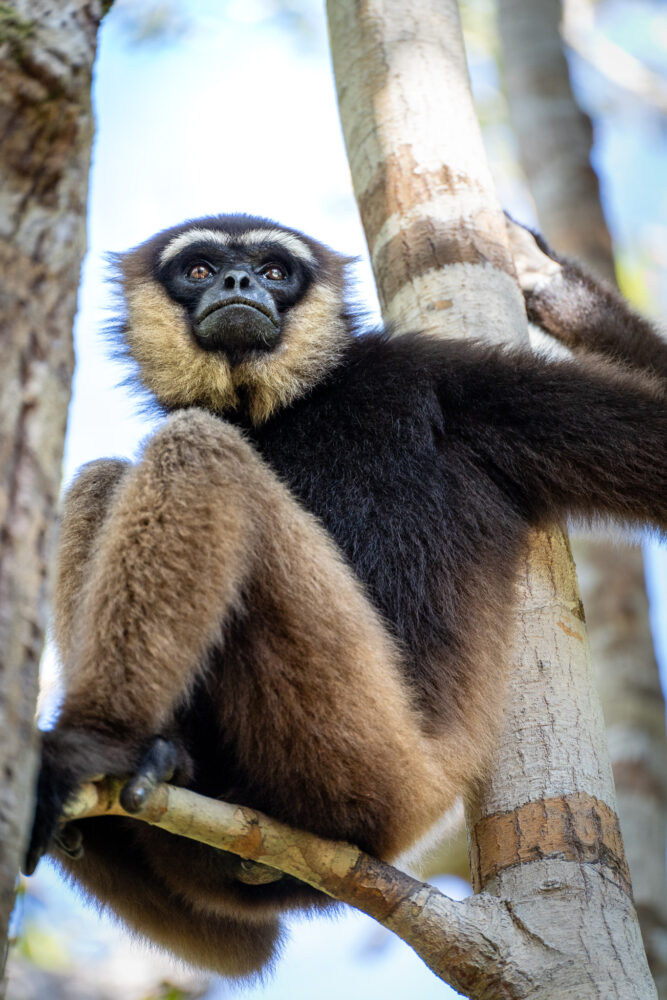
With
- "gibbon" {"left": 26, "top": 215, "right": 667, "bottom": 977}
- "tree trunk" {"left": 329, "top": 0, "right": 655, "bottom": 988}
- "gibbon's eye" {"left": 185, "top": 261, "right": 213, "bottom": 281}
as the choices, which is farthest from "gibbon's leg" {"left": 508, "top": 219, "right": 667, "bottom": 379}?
"gibbon's eye" {"left": 185, "top": 261, "right": 213, "bottom": 281}

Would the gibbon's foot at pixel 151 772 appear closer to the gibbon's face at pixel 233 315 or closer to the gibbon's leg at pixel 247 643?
the gibbon's leg at pixel 247 643

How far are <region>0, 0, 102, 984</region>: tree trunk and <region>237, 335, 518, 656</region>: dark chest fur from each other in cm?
245

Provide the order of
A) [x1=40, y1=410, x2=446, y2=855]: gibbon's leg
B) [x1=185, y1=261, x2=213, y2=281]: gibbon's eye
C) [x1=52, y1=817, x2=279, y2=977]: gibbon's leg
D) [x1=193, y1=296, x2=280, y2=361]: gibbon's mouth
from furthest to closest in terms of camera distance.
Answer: [x1=185, y1=261, x2=213, y2=281]: gibbon's eye → [x1=193, y1=296, x2=280, y2=361]: gibbon's mouth → [x1=52, y1=817, x2=279, y2=977]: gibbon's leg → [x1=40, y1=410, x2=446, y2=855]: gibbon's leg

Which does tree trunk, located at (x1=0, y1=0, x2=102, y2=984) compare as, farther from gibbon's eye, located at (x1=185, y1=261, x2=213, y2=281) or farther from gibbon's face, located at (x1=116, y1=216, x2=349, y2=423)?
gibbon's eye, located at (x1=185, y1=261, x2=213, y2=281)

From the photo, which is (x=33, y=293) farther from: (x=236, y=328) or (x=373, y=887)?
(x=236, y=328)

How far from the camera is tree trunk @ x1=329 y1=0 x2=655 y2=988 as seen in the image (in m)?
3.88

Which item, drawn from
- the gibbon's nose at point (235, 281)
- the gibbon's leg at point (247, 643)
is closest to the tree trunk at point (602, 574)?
the gibbon's nose at point (235, 281)

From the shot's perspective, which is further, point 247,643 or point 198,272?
point 198,272

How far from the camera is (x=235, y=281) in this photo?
5609 mm

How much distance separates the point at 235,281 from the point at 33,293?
3274mm

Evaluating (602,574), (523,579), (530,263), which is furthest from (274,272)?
(602,574)

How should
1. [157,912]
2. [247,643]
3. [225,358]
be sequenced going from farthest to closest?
1. [225,358]
2. [157,912]
3. [247,643]

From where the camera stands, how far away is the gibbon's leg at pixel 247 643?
12.2 feet

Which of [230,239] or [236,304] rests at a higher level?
[230,239]
